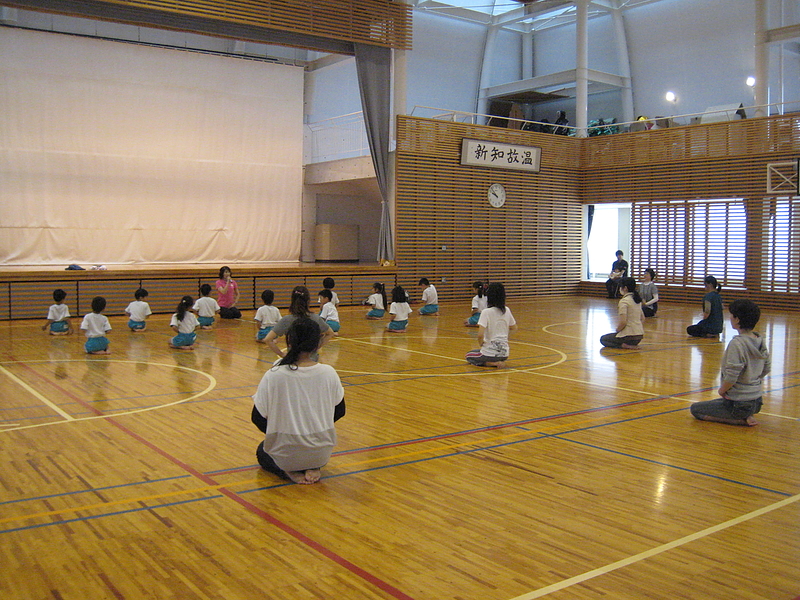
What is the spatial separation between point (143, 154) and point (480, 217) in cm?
880

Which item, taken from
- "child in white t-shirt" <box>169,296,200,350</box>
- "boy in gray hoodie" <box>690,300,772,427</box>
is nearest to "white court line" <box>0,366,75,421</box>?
"child in white t-shirt" <box>169,296,200,350</box>

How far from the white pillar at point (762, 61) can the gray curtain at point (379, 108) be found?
9.43 meters

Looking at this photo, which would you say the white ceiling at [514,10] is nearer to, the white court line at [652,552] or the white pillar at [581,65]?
the white pillar at [581,65]

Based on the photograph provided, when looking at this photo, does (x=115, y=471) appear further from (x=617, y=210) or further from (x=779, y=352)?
(x=617, y=210)

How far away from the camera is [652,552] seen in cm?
356

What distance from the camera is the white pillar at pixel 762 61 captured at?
18.6 metres

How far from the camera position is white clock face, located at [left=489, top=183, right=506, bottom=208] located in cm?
1972

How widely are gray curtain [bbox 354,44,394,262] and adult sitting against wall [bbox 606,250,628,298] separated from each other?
6020 mm

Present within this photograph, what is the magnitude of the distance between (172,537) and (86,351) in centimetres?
690

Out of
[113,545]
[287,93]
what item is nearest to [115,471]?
[113,545]

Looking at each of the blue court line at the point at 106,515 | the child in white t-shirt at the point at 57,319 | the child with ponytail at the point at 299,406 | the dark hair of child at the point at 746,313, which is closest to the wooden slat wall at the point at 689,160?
the dark hair of child at the point at 746,313

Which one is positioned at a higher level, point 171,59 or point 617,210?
point 171,59

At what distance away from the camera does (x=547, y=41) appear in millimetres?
27266

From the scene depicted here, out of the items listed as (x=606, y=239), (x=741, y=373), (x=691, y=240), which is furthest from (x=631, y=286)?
(x=606, y=239)
